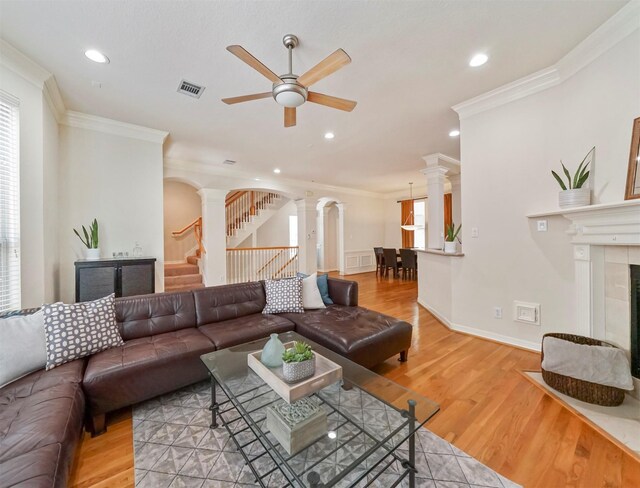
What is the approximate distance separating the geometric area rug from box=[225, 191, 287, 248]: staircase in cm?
580

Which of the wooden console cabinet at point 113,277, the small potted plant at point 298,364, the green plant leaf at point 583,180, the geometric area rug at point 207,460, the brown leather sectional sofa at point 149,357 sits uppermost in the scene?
the green plant leaf at point 583,180

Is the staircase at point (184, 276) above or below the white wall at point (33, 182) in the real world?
below

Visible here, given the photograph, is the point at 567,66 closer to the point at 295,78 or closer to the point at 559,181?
the point at 559,181

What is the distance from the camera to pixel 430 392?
2152 millimetres

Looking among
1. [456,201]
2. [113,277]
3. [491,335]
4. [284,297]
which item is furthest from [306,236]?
[491,335]

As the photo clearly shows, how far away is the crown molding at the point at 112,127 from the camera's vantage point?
3.37 meters

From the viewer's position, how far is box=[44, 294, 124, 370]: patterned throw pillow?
70.0 inches

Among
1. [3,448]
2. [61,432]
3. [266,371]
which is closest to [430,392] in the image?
[266,371]

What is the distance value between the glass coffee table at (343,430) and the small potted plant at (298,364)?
12 centimetres

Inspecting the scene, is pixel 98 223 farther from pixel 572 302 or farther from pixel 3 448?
pixel 572 302

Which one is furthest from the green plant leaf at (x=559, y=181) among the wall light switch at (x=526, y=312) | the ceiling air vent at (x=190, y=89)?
the ceiling air vent at (x=190, y=89)

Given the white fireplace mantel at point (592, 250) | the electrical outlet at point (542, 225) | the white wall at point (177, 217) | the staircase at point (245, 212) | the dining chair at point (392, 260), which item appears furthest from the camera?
the dining chair at point (392, 260)

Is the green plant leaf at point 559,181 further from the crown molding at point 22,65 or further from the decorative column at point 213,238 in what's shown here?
the decorative column at point 213,238

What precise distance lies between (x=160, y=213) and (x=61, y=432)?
A: 325 cm
